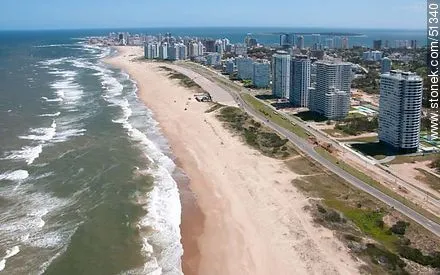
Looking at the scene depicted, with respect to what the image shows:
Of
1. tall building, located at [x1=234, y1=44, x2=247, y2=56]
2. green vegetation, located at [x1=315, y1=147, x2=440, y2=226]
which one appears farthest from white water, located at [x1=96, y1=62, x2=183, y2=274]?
tall building, located at [x1=234, y1=44, x2=247, y2=56]

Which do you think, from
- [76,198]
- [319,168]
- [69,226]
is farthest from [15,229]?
[319,168]

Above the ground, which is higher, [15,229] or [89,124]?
[89,124]

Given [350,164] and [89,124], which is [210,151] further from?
[89,124]

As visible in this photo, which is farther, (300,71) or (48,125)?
(300,71)

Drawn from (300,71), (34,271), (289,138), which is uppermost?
(300,71)

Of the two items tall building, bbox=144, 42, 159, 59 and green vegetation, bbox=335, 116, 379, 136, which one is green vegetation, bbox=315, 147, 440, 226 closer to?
green vegetation, bbox=335, 116, 379, 136

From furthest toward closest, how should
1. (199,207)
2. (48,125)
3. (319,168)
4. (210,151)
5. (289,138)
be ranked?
(48,125) < (289,138) < (210,151) < (319,168) < (199,207)

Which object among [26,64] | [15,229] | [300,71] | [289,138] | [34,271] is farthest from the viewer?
[26,64]
